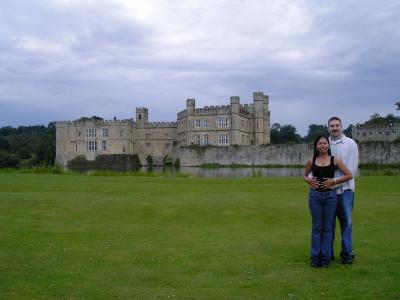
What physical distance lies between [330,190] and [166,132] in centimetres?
8172

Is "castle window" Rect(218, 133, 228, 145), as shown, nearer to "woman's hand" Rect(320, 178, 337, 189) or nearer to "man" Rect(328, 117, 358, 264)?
"man" Rect(328, 117, 358, 264)

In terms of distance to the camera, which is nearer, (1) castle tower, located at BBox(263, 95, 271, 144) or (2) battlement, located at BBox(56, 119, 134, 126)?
(2) battlement, located at BBox(56, 119, 134, 126)

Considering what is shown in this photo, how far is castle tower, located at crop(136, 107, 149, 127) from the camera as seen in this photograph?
292 ft

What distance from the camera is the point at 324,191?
7.73m

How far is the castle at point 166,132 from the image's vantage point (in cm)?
7875

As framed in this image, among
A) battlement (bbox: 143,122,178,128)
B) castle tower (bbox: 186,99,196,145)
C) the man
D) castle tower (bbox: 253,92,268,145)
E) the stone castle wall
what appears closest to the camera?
the man

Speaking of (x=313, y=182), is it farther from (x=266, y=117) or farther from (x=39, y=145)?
(x=39, y=145)

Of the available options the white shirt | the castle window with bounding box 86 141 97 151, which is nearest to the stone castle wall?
the castle window with bounding box 86 141 97 151

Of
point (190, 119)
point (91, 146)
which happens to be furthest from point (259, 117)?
point (91, 146)

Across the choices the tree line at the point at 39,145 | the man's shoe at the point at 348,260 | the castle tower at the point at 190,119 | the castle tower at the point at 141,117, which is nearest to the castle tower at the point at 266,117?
the tree line at the point at 39,145

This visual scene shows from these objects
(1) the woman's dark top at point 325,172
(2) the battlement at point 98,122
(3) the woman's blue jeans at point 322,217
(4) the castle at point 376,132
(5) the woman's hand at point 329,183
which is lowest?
→ (3) the woman's blue jeans at point 322,217

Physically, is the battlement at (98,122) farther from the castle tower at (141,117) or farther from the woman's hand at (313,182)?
the woman's hand at (313,182)

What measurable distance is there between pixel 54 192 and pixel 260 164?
52288 mm

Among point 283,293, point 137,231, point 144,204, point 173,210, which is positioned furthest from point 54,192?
point 283,293
